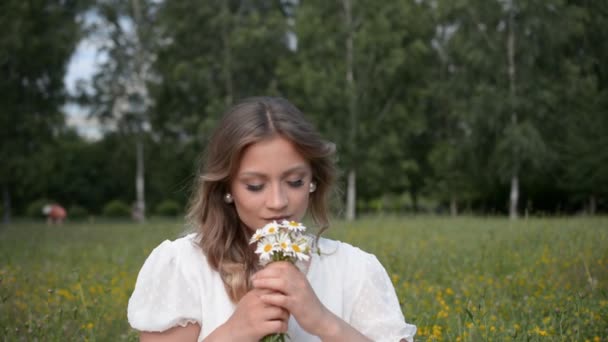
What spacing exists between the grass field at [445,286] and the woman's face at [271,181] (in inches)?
35.7

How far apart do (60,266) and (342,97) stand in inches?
705

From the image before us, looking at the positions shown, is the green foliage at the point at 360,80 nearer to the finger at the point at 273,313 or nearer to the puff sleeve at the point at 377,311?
the puff sleeve at the point at 377,311

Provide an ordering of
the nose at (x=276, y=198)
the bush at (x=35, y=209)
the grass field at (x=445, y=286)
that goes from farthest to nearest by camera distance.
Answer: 1. the bush at (x=35, y=209)
2. the grass field at (x=445, y=286)
3. the nose at (x=276, y=198)

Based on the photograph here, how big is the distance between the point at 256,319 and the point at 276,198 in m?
0.42

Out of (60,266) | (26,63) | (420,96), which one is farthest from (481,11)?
(60,266)

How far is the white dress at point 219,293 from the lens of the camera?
230 centimetres

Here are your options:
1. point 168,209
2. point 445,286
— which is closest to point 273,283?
point 445,286

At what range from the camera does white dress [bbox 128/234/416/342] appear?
2297 millimetres

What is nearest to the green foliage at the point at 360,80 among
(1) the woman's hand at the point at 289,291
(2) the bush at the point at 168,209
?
(2) the bush at the point at 168,209

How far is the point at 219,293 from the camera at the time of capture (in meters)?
2.35

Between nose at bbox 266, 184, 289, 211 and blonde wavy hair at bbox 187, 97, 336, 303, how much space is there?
172 mm

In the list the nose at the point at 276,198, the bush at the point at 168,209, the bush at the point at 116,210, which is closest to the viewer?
the nose at the point at 276,198

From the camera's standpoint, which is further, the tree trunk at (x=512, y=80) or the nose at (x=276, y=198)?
the tree trunk at (x=512, y=80)

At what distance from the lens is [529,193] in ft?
93.2
